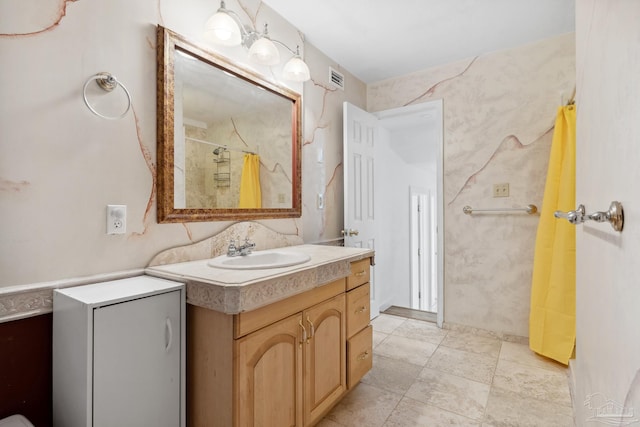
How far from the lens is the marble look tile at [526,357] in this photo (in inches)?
84.0

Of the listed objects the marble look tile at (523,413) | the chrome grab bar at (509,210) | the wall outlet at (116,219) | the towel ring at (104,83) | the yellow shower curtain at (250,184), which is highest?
the towel ring at (104,83)

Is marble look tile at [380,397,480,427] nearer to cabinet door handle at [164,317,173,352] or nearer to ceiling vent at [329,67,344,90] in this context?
cabinet door handle at [164,317,173,352]

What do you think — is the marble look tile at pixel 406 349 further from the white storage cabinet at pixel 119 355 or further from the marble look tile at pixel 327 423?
the white storage cabinet at pixel 119 355

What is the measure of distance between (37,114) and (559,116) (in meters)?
2.90

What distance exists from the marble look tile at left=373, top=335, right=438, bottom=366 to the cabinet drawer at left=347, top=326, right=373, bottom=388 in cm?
48

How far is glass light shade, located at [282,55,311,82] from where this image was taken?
2043mm

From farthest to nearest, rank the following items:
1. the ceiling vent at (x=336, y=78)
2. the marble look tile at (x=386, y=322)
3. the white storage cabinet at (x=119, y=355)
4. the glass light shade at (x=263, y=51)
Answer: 1. the marble look tile at (x=386, y=322)
2. the ceiling vent at (x=336, y=78)
3. the glass light shade at (x=263, y=51)
4. the white storage cabinet at (x=119, y=355)

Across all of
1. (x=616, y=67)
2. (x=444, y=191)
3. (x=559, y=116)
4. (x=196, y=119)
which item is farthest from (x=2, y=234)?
(x=559, y=116)

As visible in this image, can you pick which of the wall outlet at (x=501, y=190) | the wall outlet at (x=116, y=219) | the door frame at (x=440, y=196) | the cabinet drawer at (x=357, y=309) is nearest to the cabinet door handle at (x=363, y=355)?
the cabinet drawer at (x=357, y=309)

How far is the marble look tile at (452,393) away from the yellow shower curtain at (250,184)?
4.73 ft

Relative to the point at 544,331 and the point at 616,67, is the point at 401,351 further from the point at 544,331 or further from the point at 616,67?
the point at 616,67

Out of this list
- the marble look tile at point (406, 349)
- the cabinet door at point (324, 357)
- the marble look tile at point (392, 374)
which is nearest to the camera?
the cabinet door at point (324, 357)

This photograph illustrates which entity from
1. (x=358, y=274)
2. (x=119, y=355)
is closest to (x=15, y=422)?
(x=119, y=355)

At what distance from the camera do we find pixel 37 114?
1092 mm
